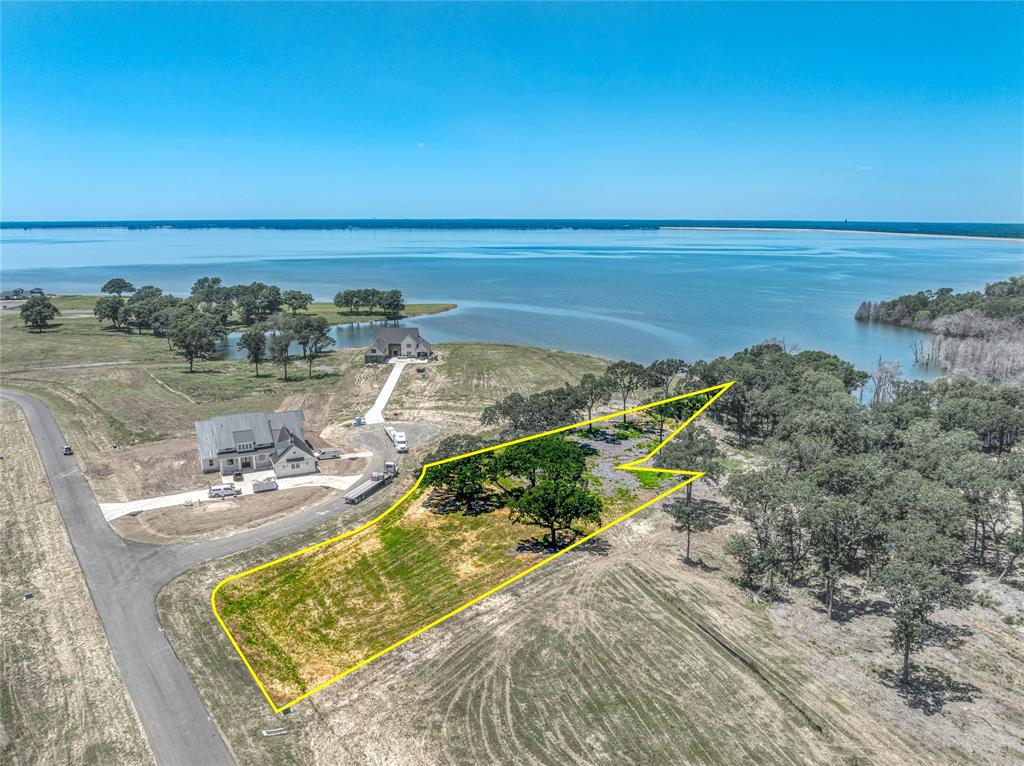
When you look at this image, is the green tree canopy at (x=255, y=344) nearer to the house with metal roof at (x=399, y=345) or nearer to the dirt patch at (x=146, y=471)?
the house with metal roof at (x=399, y=345)

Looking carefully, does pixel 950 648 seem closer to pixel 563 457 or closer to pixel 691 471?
pixel 691 471

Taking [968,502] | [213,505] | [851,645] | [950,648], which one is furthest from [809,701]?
[213,505]

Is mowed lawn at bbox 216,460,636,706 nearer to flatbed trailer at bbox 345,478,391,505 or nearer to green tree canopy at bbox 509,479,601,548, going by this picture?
green tree canopy at bbox 509,479,601,548

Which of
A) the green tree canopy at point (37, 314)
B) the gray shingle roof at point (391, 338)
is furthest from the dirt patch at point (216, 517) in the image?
the green tree canopy at point (37, 314)

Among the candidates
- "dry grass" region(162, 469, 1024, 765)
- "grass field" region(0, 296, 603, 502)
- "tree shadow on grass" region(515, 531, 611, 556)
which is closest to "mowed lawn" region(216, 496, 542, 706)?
"tree shadow on grass" region(515, 531, 611, 556)

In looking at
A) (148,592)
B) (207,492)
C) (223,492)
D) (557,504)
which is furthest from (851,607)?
(207,492)

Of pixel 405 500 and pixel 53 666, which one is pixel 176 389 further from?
pixel 53 666
